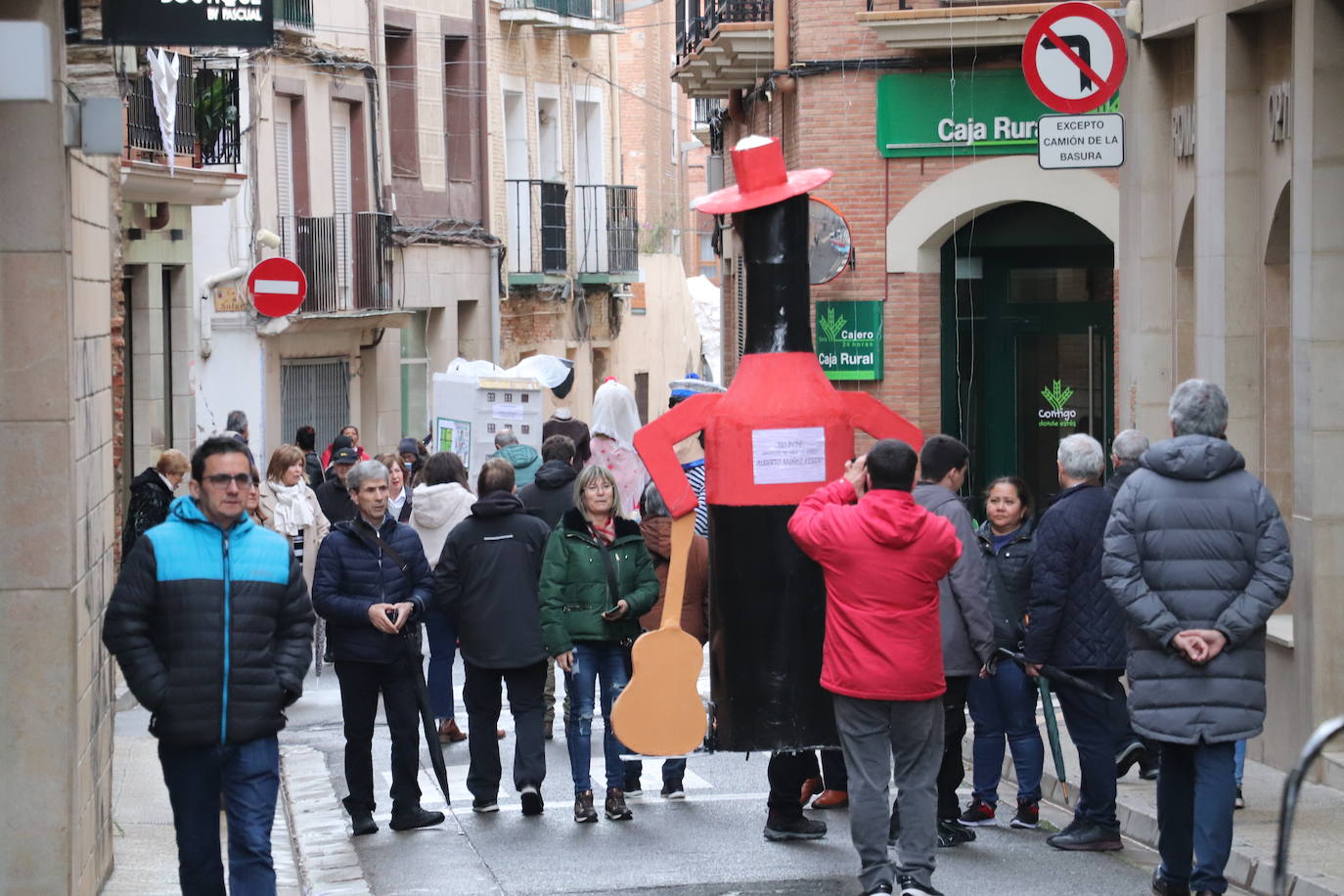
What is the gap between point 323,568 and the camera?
420 inches

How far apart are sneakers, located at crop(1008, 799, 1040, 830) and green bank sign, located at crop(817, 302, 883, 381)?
11411 millimetres

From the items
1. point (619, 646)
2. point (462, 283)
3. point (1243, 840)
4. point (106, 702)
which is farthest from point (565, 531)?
point (462, 283)

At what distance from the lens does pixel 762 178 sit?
973 cm

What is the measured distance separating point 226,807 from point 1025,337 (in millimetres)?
14939

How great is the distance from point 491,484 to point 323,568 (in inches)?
47.3

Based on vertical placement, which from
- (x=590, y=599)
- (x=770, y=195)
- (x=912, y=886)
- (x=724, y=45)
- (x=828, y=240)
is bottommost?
(x=912, y=886)

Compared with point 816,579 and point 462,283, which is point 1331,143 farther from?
point 462,283

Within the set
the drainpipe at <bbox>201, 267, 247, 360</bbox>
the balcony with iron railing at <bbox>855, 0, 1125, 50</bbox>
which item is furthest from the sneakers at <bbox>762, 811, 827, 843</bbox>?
the drainpipe at <bbox>201, 267, 247, 360</bbox>

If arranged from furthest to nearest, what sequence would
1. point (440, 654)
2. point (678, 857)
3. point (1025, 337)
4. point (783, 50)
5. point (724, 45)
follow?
point (724, 45) → point (783, 50) → point (1025, 337) → point (440, 654) → point (678, 857)

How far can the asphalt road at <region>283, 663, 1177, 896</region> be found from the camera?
9.28 m

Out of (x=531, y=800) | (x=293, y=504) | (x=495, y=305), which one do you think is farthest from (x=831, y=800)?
(x=495, y=305)

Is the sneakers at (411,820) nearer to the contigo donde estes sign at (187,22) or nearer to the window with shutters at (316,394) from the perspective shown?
the contigo donde estes sign at (187,22)

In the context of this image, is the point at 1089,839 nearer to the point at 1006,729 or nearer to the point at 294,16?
the point at 1006,729

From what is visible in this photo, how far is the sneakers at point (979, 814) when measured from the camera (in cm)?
1059
